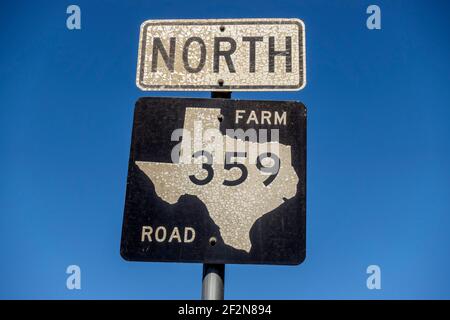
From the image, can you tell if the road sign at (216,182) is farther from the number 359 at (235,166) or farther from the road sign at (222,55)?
the road sign at (222,55)

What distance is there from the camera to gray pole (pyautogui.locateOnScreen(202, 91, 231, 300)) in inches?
50.2

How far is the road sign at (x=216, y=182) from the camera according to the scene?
51.1 inches

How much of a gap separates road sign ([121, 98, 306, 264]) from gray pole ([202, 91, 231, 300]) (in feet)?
0.12

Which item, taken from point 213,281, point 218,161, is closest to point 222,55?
point 218,161

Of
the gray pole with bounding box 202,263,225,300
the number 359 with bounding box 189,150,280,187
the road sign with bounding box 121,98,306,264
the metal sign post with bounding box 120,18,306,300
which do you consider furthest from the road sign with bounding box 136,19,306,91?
the gray pole with bounding box 202,263,225,300

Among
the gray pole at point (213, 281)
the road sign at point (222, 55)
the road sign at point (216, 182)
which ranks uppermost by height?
the road sign at point (222, 55)

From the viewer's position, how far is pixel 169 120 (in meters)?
1.44

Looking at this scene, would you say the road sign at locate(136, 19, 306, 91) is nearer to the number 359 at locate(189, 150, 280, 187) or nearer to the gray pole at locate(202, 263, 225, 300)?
the number 359 at locate(189, 150, 280, 187)

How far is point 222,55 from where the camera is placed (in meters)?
1.61

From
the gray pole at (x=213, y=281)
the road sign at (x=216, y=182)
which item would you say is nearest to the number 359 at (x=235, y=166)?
the road sign at (x=216, y=182)

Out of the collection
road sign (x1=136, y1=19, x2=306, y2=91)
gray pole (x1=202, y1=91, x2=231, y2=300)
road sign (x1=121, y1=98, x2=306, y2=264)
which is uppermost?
road sign (x1=136, y1=19, x2=306, y2=91)

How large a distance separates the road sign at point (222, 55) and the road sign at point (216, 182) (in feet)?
0.42
